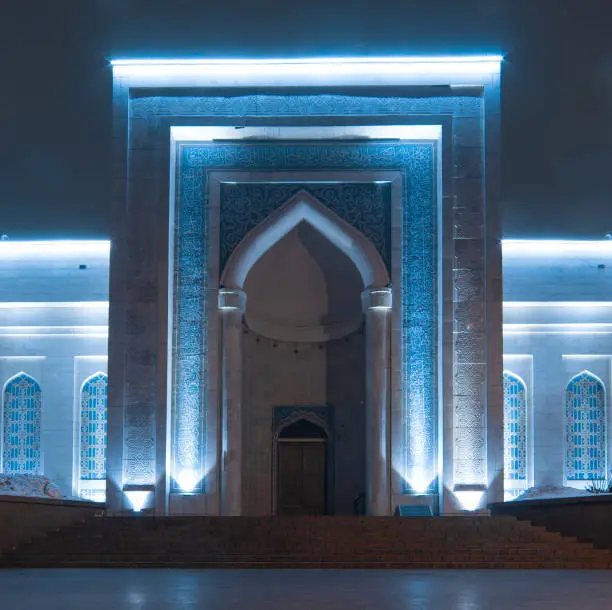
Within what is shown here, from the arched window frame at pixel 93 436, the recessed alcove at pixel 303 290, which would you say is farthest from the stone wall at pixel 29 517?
the recessed alcove at pixel 303 290

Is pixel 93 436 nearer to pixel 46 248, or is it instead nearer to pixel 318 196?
pixel 46 248

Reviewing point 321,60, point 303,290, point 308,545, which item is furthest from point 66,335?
point 308,545

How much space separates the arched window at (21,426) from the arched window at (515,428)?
6.66m

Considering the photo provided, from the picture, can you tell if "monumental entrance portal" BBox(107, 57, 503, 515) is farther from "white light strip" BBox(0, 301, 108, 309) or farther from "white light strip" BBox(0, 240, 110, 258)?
"white light strip" BBox(0, 301, 108, 309)

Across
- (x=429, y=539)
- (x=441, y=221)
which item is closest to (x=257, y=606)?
(x=429, y=539)

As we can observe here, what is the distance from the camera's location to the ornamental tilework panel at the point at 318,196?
1338 centimetres

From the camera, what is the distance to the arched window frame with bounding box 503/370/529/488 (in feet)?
50.1

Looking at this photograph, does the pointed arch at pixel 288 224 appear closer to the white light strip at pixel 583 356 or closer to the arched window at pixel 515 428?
the arched window at pixel 515 428

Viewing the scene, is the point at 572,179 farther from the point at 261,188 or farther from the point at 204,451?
the point at 204,451

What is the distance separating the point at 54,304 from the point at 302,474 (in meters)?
4.37

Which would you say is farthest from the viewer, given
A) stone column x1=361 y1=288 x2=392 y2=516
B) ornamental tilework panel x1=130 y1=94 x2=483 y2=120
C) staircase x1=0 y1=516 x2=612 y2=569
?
ornamental tilework panel x1=130 y1=94 x2=483 y2=120

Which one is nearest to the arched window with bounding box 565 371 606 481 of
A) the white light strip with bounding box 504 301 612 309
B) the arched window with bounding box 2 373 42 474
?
the white light strip with bounding box 504 301 612 309

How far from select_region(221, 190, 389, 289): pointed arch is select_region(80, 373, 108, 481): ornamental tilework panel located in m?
3.05

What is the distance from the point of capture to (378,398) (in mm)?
13320
